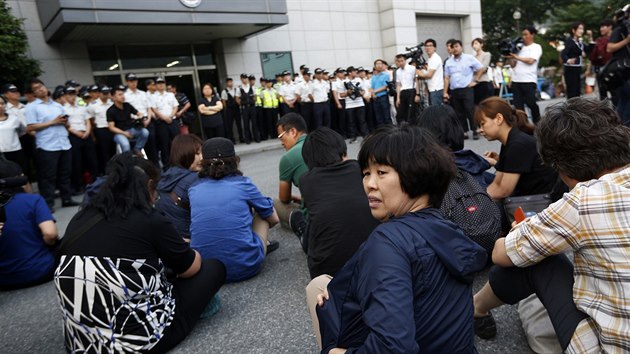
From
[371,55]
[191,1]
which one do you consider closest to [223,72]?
[191,1]

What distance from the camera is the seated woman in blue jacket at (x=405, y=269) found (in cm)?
112

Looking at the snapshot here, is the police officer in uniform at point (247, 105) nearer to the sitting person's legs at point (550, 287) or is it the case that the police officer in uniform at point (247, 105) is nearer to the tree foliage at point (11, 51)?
the tree foliage at point (11, 51)

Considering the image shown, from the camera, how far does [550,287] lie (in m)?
1.65

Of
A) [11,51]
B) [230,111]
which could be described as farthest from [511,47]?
[11,51]

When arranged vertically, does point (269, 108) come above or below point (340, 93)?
below

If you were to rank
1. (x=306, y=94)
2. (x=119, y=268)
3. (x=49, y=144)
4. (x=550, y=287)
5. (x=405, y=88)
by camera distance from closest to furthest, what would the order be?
(x=550, y=287)
(x=119, y=268)
(x=49, y=144)
(x=405, y=88)
(x=306, y=94)

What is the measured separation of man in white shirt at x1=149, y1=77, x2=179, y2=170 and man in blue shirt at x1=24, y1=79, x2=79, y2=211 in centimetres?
223

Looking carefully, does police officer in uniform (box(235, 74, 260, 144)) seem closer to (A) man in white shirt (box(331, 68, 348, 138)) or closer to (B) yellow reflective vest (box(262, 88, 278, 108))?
(B) yellow reflective vest (box(262, 88, 278, 108))

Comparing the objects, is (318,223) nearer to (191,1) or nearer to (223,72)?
(191,1)

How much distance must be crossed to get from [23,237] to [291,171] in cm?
214

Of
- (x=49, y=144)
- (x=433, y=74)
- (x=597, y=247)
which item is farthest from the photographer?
(x=433, y=74)

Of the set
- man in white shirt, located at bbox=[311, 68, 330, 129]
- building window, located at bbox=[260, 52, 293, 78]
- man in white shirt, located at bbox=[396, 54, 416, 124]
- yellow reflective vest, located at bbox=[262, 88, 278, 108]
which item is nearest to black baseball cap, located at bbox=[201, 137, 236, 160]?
man in white shirt, located at bbox=[396, 54, 416, 124]

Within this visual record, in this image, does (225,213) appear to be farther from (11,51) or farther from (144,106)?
(11,51)

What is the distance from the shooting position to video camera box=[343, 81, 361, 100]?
36.5 ft
